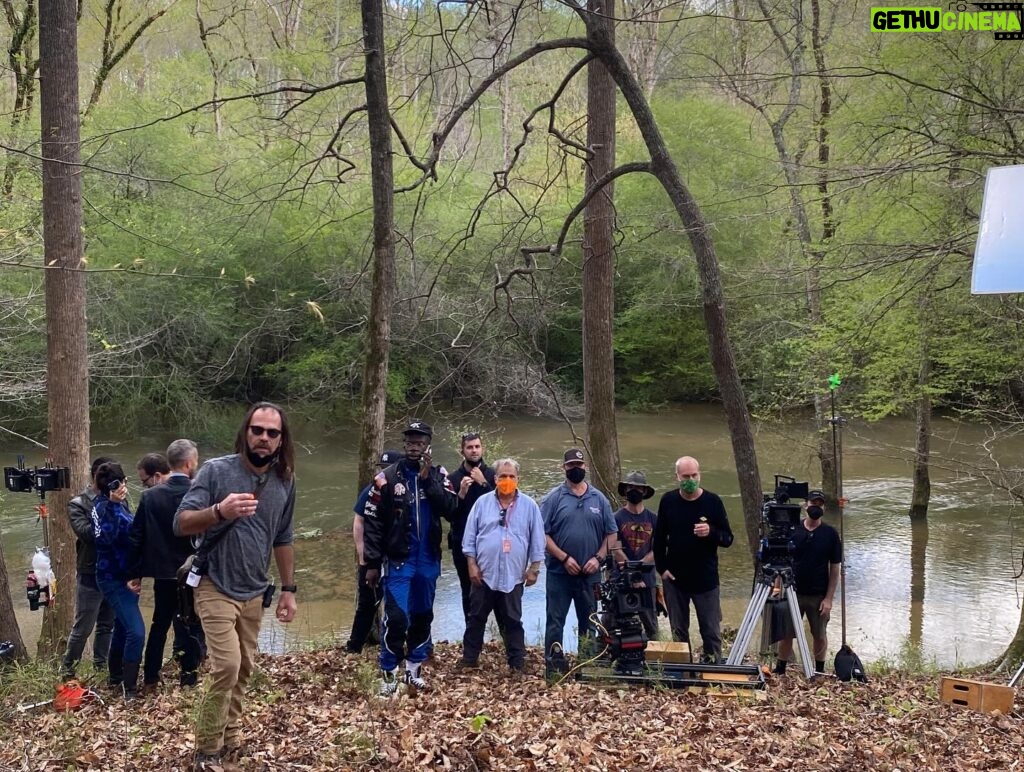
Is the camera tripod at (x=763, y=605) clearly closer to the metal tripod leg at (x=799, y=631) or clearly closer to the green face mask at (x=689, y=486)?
the metal tripod leg at (x=799, y=631)

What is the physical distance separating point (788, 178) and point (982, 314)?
11.6 feet

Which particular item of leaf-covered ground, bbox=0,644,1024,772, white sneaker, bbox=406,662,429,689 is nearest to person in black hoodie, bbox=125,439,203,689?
leaf-covered ground, bbox=0,644,1024,772

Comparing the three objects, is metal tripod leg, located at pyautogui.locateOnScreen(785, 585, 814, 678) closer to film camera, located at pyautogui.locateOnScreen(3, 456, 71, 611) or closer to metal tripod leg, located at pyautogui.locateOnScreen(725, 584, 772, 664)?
metal tripod leg, located at pyautogui.locateOnScreen(725, 584, 772, 664)

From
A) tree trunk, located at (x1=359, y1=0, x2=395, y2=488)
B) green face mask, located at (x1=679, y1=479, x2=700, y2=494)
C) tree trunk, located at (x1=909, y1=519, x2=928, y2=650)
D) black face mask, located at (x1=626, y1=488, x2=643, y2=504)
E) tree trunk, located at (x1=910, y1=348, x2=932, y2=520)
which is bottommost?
tree trunk, located at (x1=909, y1=519, x2=928, y2=650)

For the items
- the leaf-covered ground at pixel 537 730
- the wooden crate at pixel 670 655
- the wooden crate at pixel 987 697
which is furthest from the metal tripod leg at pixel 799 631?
the wooden crate at pixel 987 697

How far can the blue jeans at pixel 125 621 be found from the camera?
5.82 metres

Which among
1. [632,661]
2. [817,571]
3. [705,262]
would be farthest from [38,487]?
[817,571]

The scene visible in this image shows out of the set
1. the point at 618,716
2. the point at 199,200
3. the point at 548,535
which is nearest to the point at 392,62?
the point at 548,535

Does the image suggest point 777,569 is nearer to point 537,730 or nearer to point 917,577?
point 537,730

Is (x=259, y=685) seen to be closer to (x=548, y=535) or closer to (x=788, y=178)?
(x=548, y=535)

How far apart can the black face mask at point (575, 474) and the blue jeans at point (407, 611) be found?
4.15ft

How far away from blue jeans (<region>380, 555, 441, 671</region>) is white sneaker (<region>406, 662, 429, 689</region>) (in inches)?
1.5

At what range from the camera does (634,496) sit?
287 inches

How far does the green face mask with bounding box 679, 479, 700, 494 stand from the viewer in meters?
7.06
